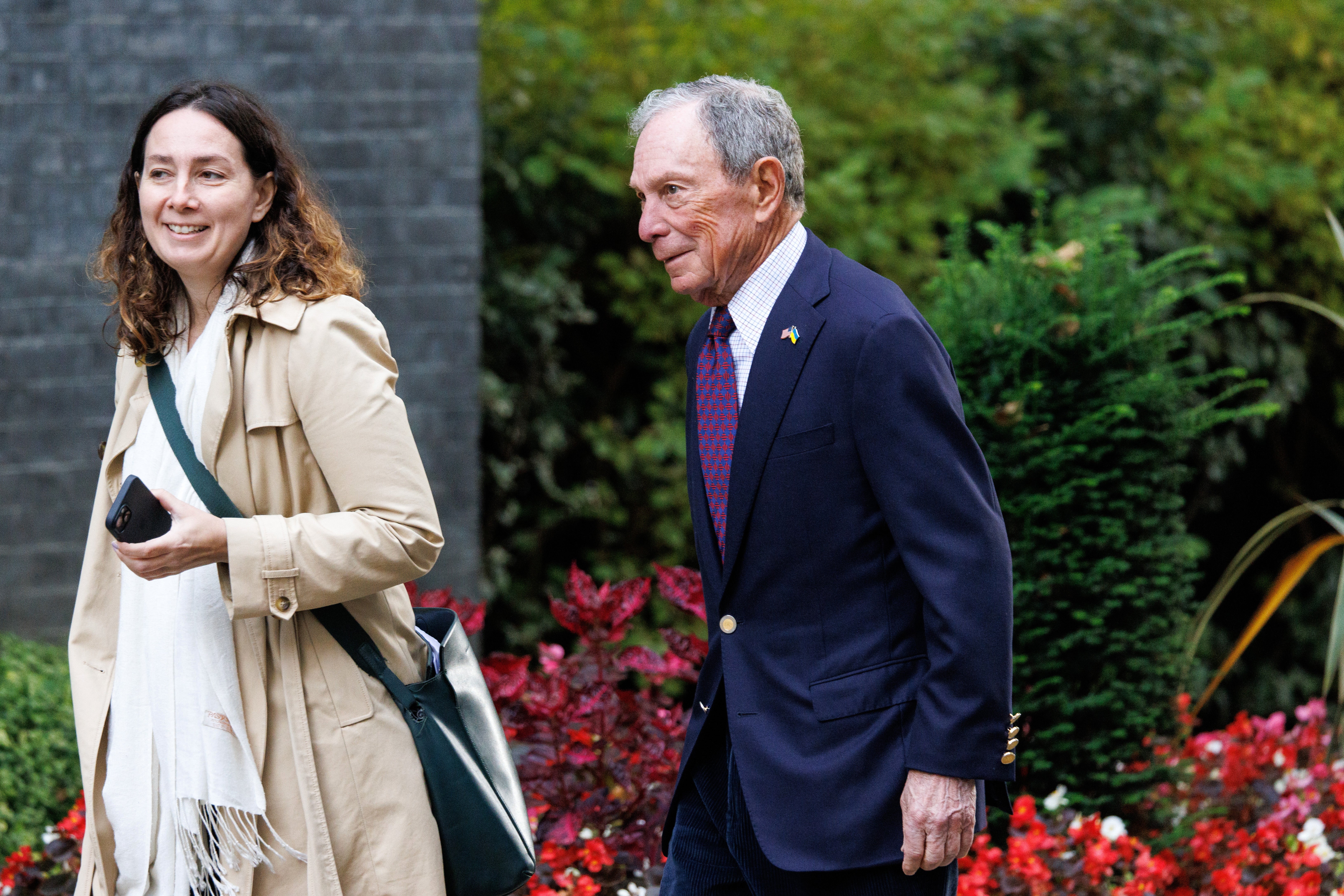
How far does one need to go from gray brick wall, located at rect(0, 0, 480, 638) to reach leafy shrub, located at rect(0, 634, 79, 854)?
2.90 feet

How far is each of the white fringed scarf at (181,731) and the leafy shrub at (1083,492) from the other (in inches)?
80.9

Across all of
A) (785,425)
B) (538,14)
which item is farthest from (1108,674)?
(538,14)

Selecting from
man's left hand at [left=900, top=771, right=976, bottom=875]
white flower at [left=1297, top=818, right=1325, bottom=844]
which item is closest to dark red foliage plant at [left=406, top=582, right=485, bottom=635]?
man's left hand at [left=900, top=771, right=976, bottom=875]

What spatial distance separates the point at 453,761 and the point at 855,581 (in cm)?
70

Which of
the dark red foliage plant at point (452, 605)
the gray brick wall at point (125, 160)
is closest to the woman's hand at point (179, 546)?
the dark red foliage plant at point (452, 605)

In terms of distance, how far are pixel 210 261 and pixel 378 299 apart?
2908 millimetres

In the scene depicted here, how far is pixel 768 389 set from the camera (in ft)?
6.66

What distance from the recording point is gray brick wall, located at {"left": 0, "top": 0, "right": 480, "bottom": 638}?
15.6 feet

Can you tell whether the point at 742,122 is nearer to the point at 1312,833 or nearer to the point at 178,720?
the point at 178,720

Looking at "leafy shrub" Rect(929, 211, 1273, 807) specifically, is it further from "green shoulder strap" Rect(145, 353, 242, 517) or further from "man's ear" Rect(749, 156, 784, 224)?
"green shoulder strap" Rect(145, 353, 242, 517)

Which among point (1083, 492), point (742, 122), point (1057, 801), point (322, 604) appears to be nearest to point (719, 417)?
point (742, 122)

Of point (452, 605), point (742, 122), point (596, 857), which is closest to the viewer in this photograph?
point (742, 122)

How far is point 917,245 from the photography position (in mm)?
6176

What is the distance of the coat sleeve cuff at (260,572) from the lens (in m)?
1.91
